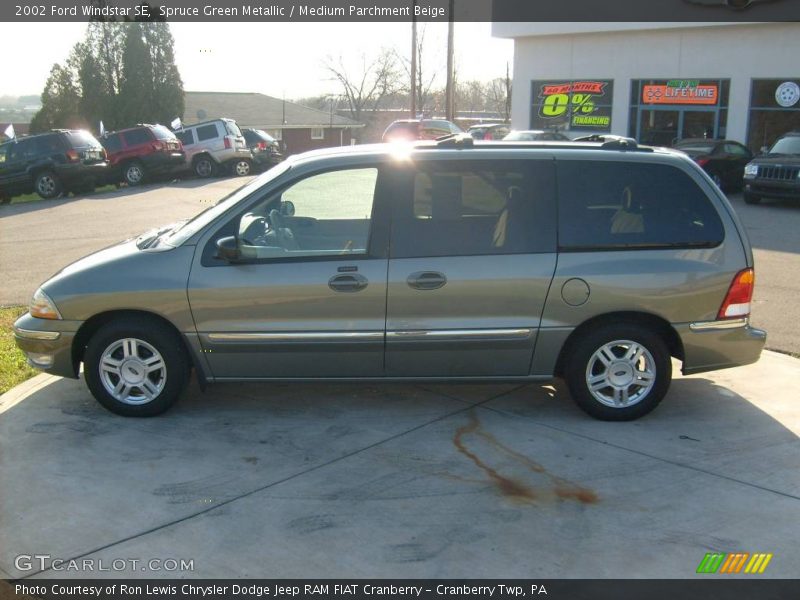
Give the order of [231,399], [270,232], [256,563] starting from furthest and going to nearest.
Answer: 1. [231,399]
2. [270,232]
3. [256,563]

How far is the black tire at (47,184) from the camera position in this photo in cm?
2300

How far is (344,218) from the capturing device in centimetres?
589

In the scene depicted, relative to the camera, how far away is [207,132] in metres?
29.5

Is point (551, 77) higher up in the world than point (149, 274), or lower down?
higher up

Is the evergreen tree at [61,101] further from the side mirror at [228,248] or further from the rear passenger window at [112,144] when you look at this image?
the side mirror at [228,248]

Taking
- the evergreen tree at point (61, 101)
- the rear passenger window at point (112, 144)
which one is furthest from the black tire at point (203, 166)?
the evergreen tree at point (61, 101)

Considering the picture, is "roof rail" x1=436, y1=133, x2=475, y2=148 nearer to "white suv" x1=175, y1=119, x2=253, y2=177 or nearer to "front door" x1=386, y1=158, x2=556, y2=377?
"front door" x1=386, y1=158, x2=556, y2=377

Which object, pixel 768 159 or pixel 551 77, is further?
pixel 551 77

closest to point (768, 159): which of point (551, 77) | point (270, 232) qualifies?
point (551, 77)

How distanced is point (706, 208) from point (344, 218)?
2.50m

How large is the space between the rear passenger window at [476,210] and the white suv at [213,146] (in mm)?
24902

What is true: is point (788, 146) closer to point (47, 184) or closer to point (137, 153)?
point (137, 153)

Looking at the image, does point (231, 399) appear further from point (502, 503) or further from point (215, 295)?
point (502, 503)

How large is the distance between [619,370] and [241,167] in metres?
26.2
